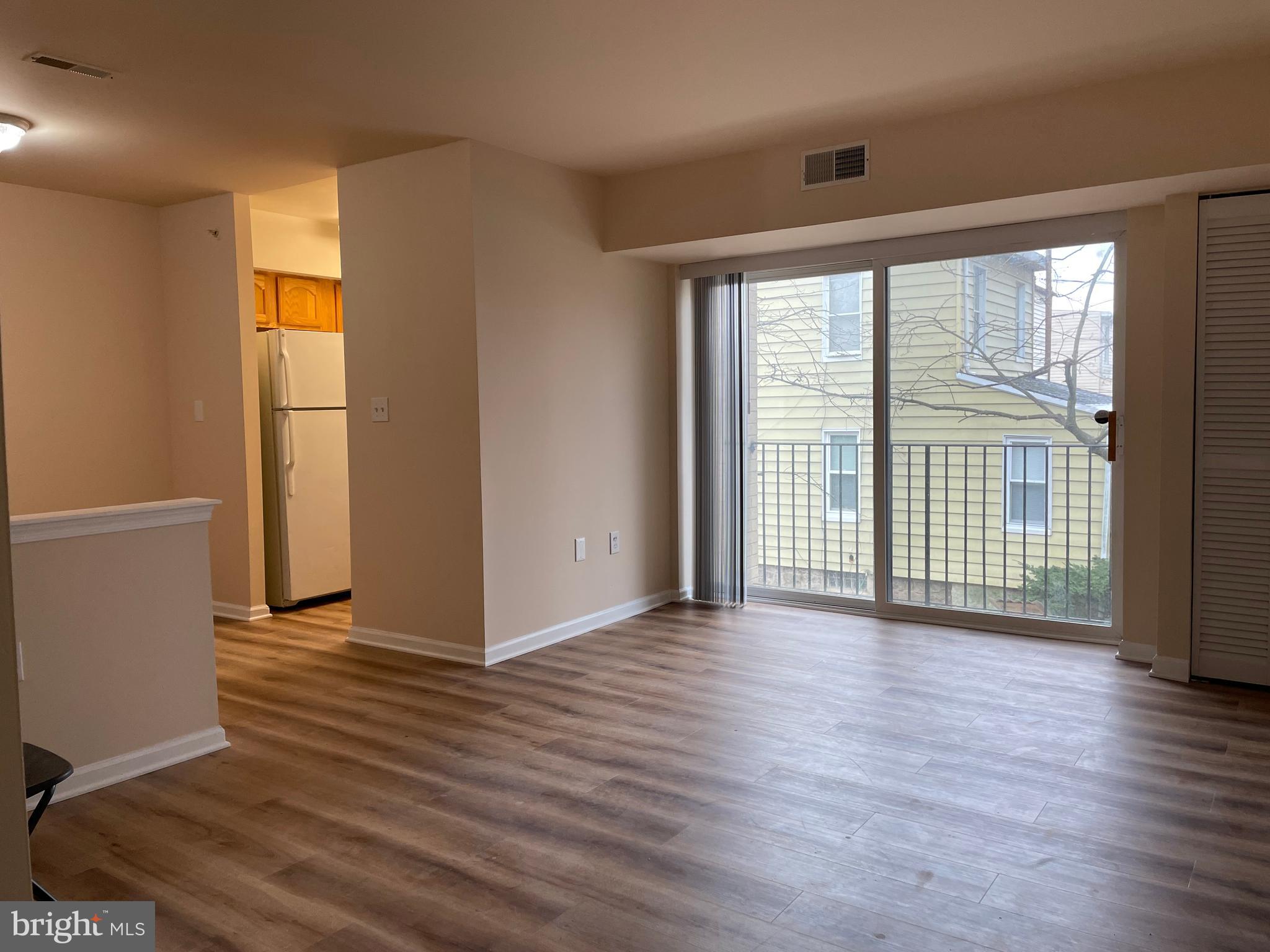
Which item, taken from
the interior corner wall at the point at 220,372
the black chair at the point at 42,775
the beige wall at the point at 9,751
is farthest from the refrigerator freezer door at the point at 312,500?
the beige wall at the point at 9,751

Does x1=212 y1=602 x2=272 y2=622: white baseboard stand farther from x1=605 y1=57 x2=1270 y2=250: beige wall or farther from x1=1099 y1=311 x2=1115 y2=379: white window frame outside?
x1=1099 y1=311 x2=1115 y2=379: white window frame outside

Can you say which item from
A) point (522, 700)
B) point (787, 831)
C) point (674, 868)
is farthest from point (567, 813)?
point (522, 700)

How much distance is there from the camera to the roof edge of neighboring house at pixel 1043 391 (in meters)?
4.41

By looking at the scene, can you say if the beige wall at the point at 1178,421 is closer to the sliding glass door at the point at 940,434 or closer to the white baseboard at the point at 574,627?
the sliding glass door at the point at 940,434

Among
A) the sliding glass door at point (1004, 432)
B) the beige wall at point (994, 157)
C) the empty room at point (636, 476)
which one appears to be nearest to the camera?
the empty room at point (636, 476)

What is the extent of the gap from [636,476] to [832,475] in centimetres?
118

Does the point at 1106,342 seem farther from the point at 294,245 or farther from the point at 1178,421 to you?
the point at 294,245

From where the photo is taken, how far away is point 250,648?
15.4ft

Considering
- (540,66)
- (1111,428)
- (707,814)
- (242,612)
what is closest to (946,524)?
(1111,428)

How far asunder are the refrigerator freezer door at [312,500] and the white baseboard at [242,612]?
0.53 ft

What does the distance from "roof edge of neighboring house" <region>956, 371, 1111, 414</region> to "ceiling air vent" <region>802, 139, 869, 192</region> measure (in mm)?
1246

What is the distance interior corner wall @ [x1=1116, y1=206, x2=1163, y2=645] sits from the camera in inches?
159

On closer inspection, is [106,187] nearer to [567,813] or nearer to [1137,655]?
[567,813]

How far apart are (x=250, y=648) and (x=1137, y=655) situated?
437cm
